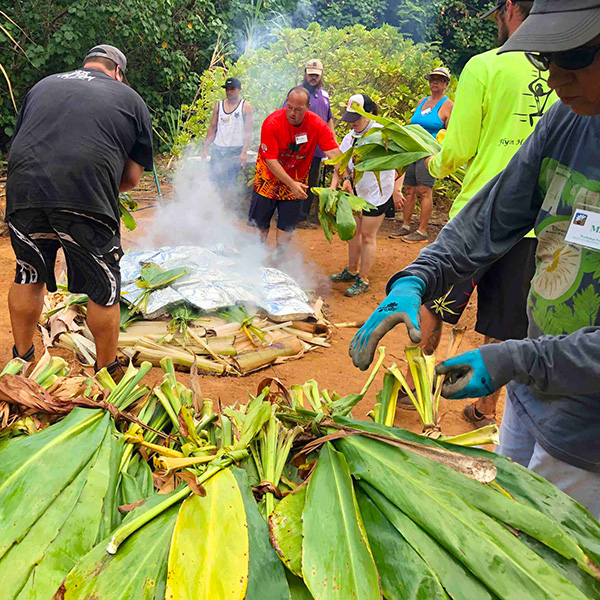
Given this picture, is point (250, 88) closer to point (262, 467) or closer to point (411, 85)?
point (411, 85)

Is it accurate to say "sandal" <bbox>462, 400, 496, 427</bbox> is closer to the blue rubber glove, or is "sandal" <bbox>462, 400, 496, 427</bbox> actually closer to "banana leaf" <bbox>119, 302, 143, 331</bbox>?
the blue rubber glove

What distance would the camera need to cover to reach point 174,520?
47.2 inches

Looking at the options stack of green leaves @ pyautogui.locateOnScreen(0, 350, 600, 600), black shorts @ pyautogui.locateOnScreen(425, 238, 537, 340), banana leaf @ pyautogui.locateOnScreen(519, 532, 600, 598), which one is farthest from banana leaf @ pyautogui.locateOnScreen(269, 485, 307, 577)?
black shorts @ pyautogui.locateOnScreen(425, 238, 537, 340)

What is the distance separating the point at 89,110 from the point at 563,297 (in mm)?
2741

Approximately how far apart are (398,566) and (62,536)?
28.4 inches

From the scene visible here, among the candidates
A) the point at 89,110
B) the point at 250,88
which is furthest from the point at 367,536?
the point at 250,88

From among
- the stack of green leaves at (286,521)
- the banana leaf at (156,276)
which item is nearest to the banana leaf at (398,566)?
the stack of green leaves at (286,521)

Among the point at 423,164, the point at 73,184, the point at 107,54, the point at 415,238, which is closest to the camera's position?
the point at 73,184

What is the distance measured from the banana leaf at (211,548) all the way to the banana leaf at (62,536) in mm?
219

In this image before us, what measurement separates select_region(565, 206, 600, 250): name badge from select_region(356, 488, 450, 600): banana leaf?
92 cm

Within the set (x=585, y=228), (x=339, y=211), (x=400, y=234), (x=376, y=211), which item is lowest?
(x=400, y=234)

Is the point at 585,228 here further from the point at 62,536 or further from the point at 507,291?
the point at 62,536

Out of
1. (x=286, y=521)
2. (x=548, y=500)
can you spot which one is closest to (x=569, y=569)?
(x=548, y=500)

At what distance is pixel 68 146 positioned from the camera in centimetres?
309
